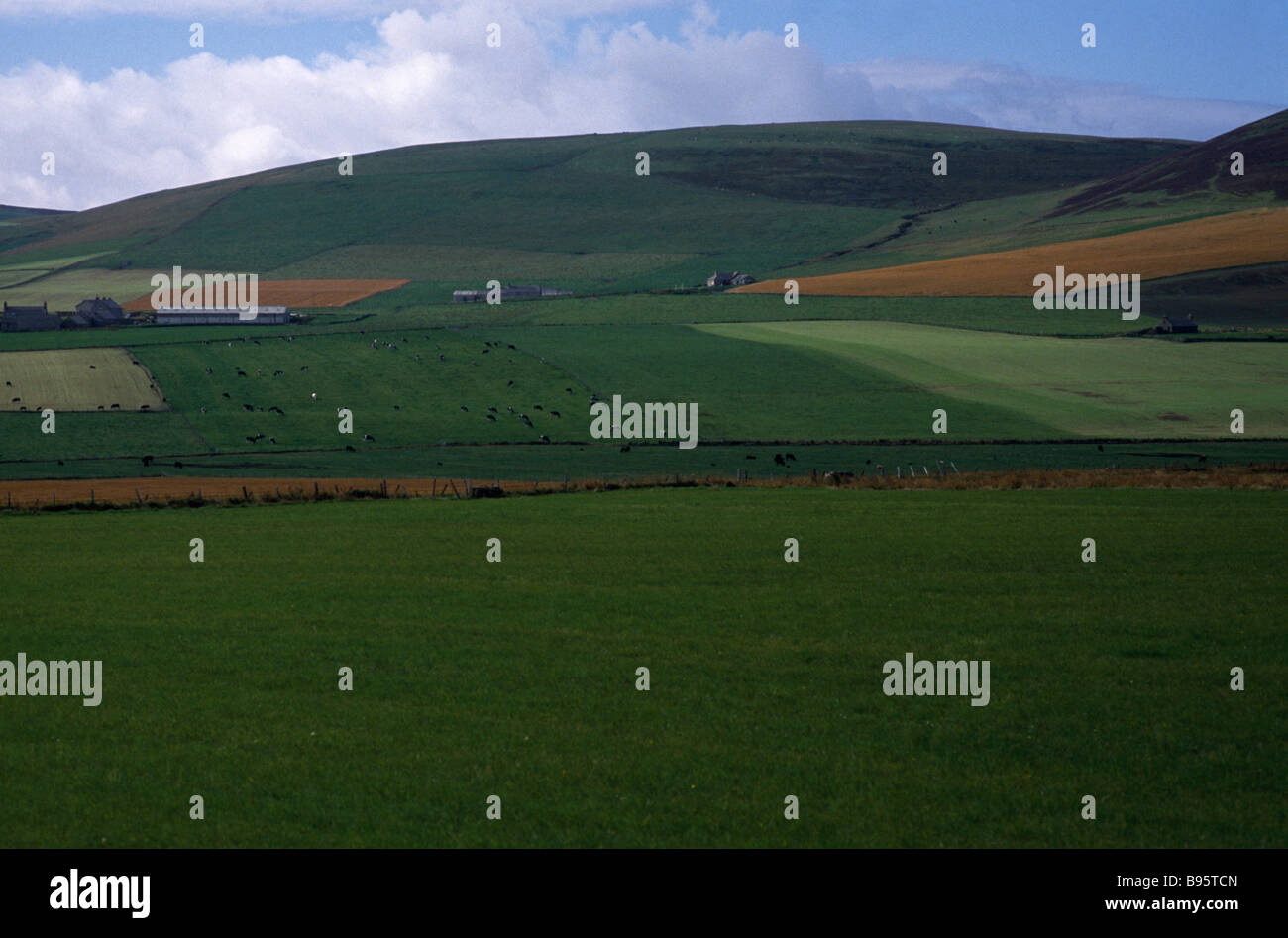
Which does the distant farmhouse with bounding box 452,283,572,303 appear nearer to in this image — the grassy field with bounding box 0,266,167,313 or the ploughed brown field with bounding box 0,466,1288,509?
the grassy field with bounding box 0,266,167,313

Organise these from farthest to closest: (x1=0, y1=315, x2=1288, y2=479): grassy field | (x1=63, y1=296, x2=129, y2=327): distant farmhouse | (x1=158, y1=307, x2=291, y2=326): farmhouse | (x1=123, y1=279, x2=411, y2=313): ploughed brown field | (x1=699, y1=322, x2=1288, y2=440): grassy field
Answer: (x1=123, y1=279, x2=411, y2=313): ploughed brown field < (x1=158, y1=307, x2=291, y2=326): farmhouse < (x1=63, y1=296, x2=129, y2=327): distant farmhouse < (x1=699, y1=322, x2=1288, y2=440): grassy field < (x1=0, y1=315, x2=1288, y2=479): grassy field

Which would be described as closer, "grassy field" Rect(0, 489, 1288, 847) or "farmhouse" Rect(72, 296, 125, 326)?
"grassy field" Rect(0, 489, 1288, 847)

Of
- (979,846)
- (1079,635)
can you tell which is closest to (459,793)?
(979,846)

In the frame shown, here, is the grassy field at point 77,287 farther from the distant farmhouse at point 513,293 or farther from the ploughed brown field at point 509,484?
the ploughed brown field at point 509,484

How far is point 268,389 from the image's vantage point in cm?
7900

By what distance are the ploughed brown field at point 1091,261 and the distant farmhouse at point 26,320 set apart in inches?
2504

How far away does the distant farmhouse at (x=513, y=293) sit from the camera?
12681cm

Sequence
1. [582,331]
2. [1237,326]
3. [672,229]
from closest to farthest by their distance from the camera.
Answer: [1237,326] < [582,331] < [672,229]

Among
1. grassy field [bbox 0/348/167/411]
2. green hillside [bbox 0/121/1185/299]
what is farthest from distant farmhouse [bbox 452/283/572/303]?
grassy field [bbox 0/348/167/411]

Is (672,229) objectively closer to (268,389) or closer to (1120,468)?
(268,389)

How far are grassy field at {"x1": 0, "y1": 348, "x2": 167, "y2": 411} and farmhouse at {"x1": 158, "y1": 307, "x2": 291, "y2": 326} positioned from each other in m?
19.9

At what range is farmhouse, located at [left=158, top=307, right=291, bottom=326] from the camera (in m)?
112

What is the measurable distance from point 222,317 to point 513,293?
97.9 ft

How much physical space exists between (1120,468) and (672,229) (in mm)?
115453
